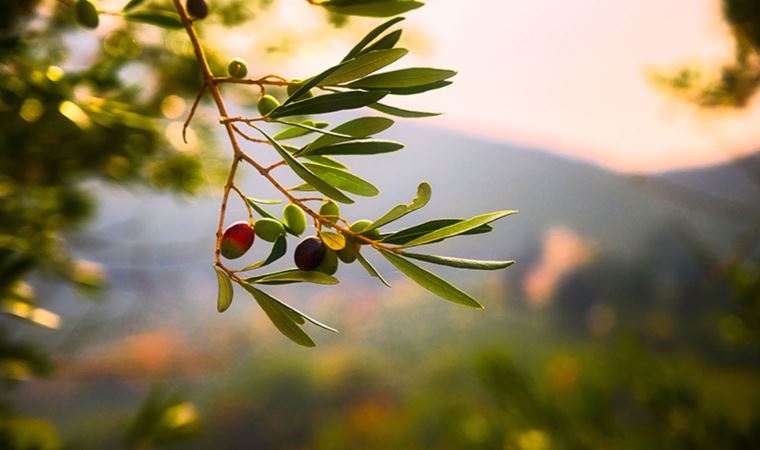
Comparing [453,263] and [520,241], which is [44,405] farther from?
[453,263]

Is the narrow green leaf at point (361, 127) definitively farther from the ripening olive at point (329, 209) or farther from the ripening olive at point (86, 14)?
the ripening olive at point (86, 14)

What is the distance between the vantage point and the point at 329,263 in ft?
0.93

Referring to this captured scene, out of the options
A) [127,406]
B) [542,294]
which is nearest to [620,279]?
[542,294]

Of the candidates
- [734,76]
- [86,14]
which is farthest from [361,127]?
[734,76]

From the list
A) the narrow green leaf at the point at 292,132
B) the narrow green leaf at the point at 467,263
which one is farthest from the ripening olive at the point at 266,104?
the narrow green leaf at the point at 467,263

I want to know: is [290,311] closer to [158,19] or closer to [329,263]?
[329,263]

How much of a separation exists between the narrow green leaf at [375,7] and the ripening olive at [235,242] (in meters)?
0.13

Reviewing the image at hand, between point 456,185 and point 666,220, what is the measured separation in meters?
1.45

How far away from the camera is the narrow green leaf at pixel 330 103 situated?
25 cm

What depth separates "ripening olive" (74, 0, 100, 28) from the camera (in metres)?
0.29

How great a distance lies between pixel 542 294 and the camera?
3285 mm

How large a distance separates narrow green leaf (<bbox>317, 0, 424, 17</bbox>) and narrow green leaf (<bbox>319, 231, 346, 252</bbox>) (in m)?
0.12

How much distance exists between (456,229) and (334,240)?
0.06 m

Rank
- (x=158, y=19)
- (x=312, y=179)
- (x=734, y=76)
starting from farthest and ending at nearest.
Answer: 1. (x=734, y=76)
2. (x=158, y=19)
3. (x=312, y=179)
